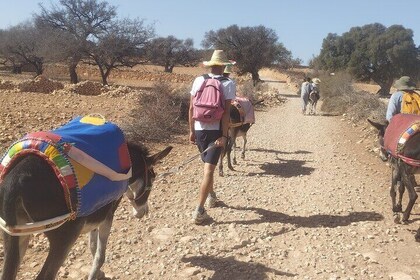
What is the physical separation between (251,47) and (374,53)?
14.8m

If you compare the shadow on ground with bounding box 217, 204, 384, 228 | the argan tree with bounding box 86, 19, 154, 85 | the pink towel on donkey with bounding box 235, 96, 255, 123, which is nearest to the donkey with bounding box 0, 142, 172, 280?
the shadow on ground with bounding box 217, 204, 384, 228

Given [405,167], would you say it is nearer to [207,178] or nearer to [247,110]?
[207,178]

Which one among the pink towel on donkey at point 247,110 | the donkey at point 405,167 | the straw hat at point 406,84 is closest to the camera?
the donkey at point 405,167

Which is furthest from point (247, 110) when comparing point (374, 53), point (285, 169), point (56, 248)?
point (374, 53)

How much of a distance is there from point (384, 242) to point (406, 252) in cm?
29

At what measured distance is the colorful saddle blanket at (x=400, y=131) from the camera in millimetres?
5340

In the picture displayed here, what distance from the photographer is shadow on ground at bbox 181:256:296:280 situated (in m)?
4.03

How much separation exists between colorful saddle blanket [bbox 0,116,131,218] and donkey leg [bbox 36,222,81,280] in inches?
5.8

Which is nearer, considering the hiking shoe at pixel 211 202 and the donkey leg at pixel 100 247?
the donkey leg at pixel 100 247

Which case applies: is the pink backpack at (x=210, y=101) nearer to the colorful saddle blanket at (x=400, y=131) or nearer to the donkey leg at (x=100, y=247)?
the donkey leg at (x=100, y=247)

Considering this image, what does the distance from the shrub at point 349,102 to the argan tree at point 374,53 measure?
16.1 metres

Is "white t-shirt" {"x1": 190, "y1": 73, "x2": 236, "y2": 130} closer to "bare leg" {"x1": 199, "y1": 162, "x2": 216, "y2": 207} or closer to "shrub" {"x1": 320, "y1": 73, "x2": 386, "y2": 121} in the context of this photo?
"bare leg" {"x1": 199, "y1": 162, "x2": 216, "y2": 207}

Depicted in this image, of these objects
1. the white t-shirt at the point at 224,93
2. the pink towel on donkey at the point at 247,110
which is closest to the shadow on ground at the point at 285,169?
the pink towel on donkey at the point at 247,110

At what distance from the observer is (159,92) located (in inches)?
522
